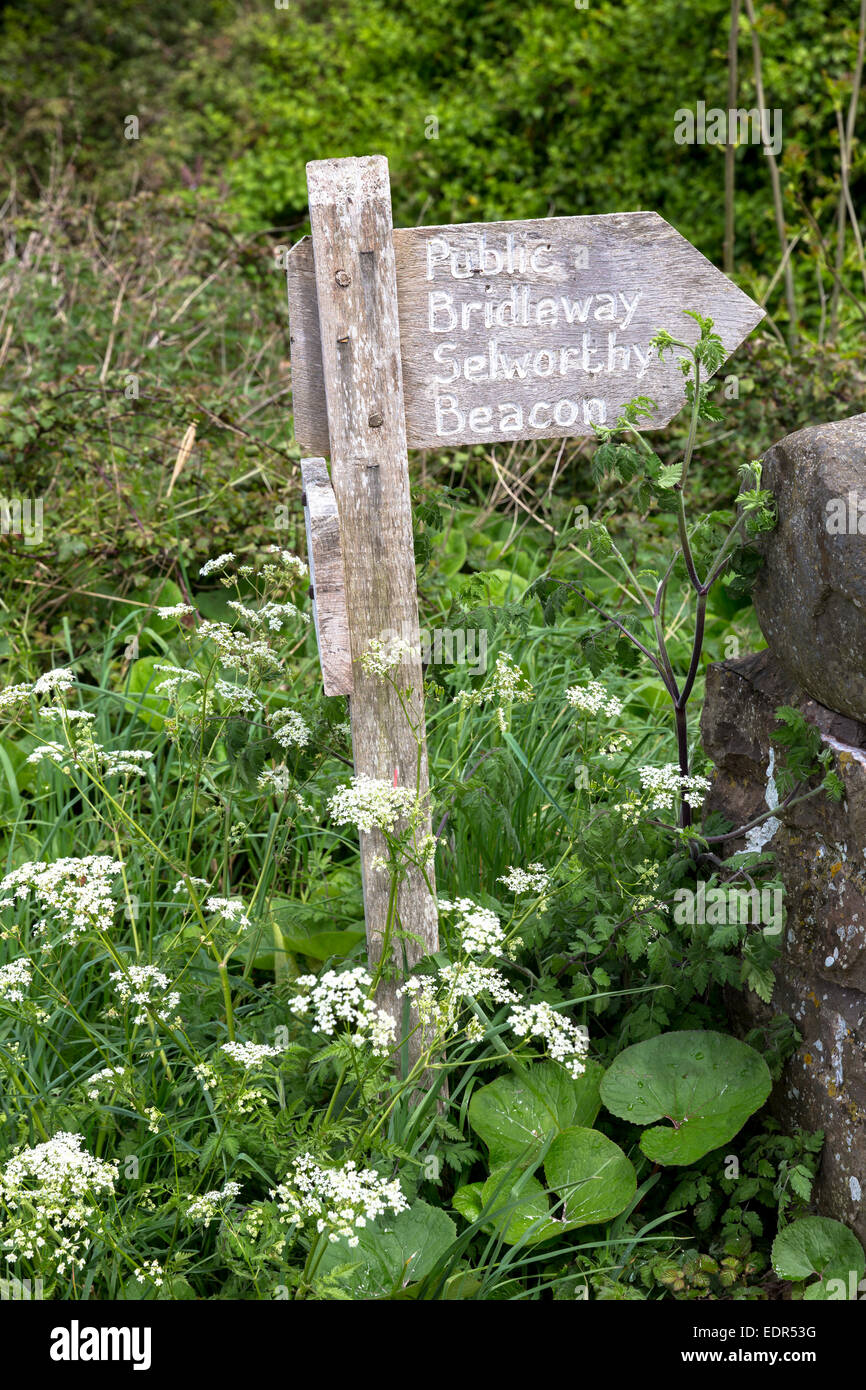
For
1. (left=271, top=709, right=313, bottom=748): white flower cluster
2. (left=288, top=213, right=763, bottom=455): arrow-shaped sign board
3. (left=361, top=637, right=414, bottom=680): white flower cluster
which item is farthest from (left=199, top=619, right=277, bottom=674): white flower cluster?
(left=288, top=213, right=763, bottom=455): arrow-shaped sign board

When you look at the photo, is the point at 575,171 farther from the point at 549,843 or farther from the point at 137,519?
the point at 549,843

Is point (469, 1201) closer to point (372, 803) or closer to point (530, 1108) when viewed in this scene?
point (530, 1108)

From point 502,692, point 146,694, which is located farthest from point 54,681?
point 146,694

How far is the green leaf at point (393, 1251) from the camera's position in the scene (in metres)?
2.06

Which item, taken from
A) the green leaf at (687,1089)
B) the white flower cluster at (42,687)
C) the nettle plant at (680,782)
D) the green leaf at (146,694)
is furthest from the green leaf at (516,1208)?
the green leaf at (146,694)

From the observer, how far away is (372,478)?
227 cm

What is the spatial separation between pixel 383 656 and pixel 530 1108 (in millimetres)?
929

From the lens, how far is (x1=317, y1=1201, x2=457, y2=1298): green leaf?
206 centimetres

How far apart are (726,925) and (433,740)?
113 cm

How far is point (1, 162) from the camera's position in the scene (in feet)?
26.6

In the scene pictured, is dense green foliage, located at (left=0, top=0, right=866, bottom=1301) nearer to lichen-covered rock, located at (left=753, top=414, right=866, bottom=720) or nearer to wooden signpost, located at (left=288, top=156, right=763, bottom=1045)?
lichen-covered rock, located at (left=753, top=414, right=866, bottom=720)

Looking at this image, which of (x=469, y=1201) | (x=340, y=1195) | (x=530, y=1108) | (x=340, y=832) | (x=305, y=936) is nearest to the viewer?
(x=340, y=1195)

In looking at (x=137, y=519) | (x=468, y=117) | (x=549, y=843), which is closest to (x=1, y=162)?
(x=468, y=117)

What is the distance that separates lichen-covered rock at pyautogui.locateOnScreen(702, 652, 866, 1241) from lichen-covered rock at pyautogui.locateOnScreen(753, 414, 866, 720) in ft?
0.42
